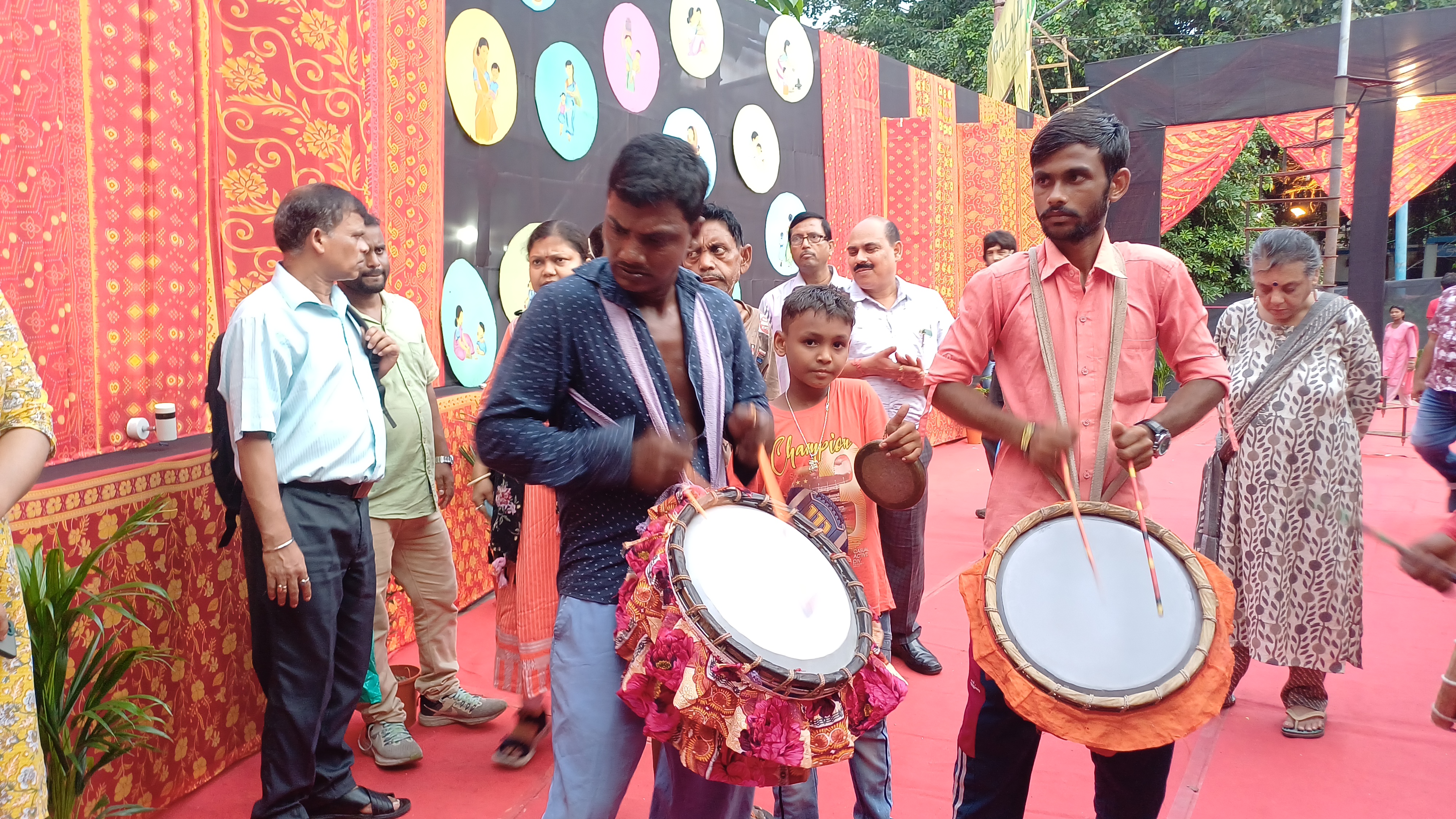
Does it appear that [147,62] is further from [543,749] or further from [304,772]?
[543,749]

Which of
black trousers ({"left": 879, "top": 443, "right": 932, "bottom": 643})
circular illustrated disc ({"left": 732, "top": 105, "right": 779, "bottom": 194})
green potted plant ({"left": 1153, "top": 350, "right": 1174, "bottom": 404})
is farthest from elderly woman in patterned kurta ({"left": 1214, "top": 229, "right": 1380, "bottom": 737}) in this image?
green potted plant ({"left": 1153, "top": 350, "right": 1174, "bottom": 404})

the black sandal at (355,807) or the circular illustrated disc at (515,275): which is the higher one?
the circular illustrated disc at (515,275)

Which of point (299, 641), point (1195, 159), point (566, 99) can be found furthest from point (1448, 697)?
point (1195, 159)

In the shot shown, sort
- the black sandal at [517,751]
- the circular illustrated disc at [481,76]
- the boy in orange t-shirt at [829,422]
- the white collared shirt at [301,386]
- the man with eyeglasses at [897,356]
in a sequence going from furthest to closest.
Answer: the circular illustrated disc at [481,76], the man with eyeglasses at [897,356], the black sandal at [517,751], the boy in orange t-shirt at [829,422], the white collared shirt at [301,386]

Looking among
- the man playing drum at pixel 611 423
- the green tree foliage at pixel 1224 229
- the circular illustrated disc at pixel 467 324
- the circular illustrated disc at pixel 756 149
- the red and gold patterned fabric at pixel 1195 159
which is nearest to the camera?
the man playing drum at pixel 611 423

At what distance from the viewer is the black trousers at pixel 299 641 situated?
106 inches

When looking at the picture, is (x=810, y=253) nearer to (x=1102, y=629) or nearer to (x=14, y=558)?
(x=1102, y=629)

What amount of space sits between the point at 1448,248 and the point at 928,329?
59.9 ft

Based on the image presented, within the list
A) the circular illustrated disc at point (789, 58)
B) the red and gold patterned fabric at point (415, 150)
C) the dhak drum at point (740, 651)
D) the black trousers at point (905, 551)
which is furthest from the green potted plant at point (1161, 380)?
the dhak drum at point (740, 651)

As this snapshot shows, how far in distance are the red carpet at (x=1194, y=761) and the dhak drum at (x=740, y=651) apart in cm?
151

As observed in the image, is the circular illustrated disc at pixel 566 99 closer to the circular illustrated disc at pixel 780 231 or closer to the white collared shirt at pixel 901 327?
the white collared shirt at pixel 901 327

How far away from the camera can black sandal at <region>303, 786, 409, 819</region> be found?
9.52 feet

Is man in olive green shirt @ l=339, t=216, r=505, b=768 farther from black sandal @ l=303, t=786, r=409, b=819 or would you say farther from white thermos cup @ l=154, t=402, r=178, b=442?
white thermos cup @ l=154, t=402, r=178, b=442

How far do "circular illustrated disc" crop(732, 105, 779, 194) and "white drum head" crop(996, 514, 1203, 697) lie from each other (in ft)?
A: 19.7
